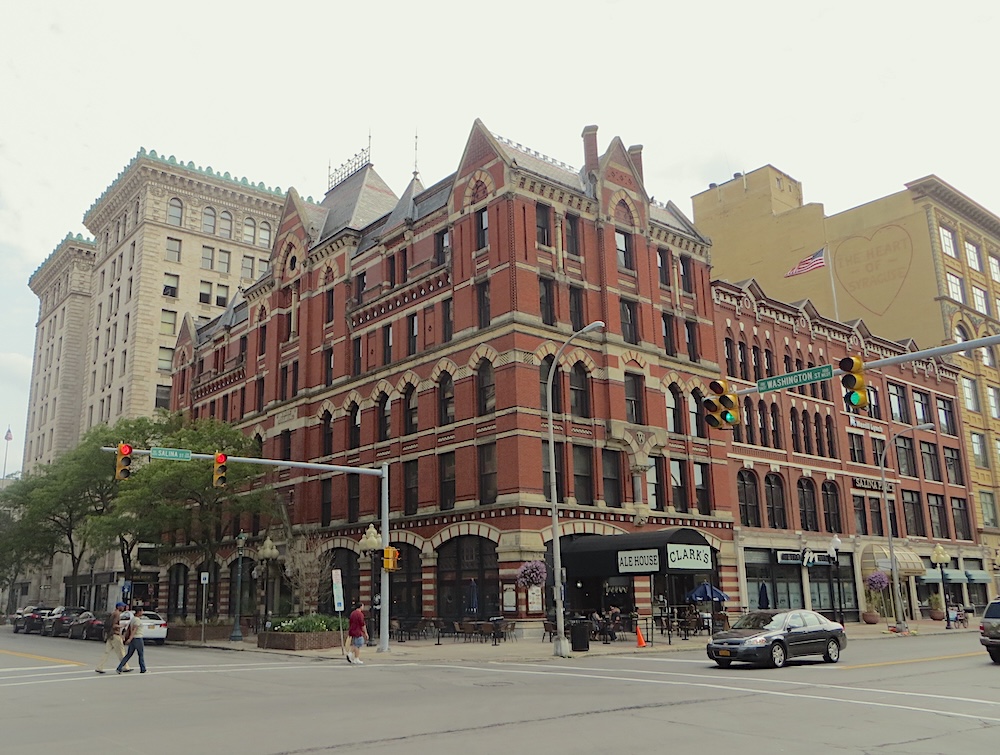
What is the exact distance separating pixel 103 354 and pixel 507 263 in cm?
6257

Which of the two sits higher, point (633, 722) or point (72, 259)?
point (72, 259)

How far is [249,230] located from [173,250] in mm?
8127

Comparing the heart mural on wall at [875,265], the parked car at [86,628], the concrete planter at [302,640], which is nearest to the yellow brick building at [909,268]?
the heart mural on wall at [875,265]

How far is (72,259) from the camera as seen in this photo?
322 feet

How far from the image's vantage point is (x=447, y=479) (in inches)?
1551

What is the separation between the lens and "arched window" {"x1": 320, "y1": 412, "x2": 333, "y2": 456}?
47.8m

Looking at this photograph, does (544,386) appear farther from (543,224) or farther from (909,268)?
(909,268)

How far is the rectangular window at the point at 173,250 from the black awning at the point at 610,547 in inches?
2294

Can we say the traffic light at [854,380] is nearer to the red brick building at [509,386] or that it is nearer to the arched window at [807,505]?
the red brick building at [509,386]

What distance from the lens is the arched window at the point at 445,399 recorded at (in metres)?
39.9

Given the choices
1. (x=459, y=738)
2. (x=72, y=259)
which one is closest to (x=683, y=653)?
(x=459, y=738)

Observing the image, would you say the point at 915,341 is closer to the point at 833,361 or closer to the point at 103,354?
the point at 833,361

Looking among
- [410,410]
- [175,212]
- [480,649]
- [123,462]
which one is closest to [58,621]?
[410,410]

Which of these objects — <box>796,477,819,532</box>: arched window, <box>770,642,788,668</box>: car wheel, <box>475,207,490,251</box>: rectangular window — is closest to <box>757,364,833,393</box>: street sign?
<box>770,642,788,668</box>: car wheel
